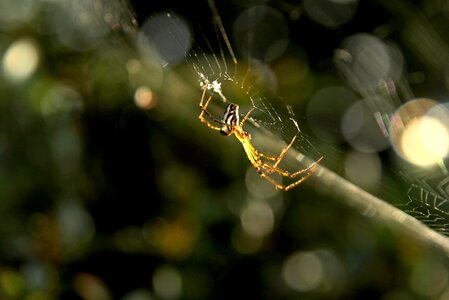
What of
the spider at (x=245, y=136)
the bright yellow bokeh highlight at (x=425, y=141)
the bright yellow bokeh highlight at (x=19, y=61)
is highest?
the bright yellow bokeh highlight at (x=19, y=61)

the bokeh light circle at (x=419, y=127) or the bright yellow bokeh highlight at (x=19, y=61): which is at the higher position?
the bright yellow bokeh highlight at (x=19, y=61)

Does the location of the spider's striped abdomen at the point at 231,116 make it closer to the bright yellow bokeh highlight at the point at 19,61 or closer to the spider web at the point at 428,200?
the spider web at the point at 428,200

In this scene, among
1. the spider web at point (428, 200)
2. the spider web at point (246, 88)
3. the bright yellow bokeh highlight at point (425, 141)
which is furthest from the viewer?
the bright yellow bokeh highlight at point (425, 141)

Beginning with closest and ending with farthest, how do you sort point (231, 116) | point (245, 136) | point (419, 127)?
point (231, 116), point (245, 136), point (419, 127)

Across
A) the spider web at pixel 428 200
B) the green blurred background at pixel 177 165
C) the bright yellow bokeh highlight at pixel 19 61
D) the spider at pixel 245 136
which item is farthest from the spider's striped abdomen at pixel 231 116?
the bright yellow bokeh highlight at pixel 19 61

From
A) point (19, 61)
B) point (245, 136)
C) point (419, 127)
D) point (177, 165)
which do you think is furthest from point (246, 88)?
point (19, 61)

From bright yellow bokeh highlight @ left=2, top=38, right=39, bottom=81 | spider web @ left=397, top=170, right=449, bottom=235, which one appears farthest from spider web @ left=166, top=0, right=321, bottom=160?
bright yellow bokeh highlight @ left=2, top=38, right=39, bottom=81

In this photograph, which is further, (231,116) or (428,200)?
(428,200)

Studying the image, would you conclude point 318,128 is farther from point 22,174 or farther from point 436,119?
point 22,174

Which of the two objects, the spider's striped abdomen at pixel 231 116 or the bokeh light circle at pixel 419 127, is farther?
the bokeh light circle at pixel 419 127

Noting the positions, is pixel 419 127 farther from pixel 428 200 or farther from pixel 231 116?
pixel 231 116
